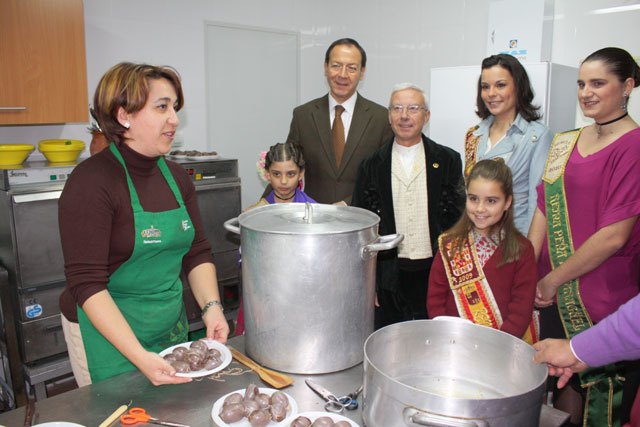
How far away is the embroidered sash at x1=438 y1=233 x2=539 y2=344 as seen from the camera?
5.32 ft

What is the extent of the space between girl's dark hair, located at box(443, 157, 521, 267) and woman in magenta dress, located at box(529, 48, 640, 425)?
0.70 feet

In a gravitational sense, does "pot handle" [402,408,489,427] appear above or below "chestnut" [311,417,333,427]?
above

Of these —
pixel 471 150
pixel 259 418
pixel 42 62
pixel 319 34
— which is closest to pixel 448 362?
pixel 259 418

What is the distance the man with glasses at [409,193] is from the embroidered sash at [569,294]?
331 mm

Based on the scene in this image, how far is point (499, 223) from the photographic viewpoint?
1.69m

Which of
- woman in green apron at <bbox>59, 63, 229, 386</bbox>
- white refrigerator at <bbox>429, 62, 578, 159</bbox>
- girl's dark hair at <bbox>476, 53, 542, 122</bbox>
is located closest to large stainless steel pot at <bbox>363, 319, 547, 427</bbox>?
woman in green apron at <bbox>59, 63, 229, 386</bbox>

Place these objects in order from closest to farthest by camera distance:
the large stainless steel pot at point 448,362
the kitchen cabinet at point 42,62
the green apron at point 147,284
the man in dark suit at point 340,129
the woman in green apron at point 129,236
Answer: the large stainless steel pot at point 448,362 → the woman in green apron at point 129,236 → the green apron at point 147,284 → the man in dark suit at point 340,129 → the kitchen cabinet at point 42,62

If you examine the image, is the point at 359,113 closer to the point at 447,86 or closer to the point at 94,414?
the point at 447,86

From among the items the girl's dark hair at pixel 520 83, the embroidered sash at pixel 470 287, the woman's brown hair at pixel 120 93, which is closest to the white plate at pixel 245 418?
the woman's brown hair at pixel 120 93

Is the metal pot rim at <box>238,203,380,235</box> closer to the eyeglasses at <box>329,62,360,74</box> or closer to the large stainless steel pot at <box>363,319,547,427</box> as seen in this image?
the large stainless steel pot at <box>363,319,547,427</box>

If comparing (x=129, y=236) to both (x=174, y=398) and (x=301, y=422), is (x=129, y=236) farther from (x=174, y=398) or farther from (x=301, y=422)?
(x=301, y=422)

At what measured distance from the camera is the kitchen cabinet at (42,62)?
→ 8.23 ft

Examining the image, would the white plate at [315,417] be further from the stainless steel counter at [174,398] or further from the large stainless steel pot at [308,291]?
the large stainless steel pot at [308,291]

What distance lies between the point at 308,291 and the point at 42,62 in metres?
2.31
